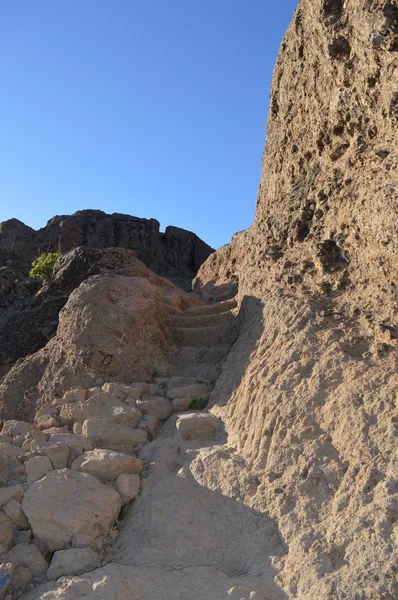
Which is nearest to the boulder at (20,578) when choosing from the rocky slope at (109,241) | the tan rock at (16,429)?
the tan rock at (16,429)

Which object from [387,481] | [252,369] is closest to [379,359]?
[387,481]

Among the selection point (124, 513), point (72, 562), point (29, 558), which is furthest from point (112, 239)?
point (72, 562)

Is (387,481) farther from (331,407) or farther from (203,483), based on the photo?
(203,483)

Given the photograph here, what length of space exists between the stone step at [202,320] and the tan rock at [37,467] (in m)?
3.24

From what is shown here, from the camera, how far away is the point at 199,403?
18.5 feet

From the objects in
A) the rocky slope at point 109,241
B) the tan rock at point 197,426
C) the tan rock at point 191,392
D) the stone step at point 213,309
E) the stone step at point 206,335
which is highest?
the rocky slope at point 109,241

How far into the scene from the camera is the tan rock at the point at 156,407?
5571mm

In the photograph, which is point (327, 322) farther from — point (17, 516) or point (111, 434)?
point (17, 516)

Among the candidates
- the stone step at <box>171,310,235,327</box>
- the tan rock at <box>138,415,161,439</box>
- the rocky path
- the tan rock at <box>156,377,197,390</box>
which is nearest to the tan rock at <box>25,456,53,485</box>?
the rocky path

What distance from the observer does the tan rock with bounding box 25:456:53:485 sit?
14.4ft

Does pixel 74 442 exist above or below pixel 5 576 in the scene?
above

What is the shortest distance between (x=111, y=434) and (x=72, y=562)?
149 cm

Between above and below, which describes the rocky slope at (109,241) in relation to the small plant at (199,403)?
above

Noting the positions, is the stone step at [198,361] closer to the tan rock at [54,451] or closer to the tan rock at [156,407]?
the tan rock at [156,407]
